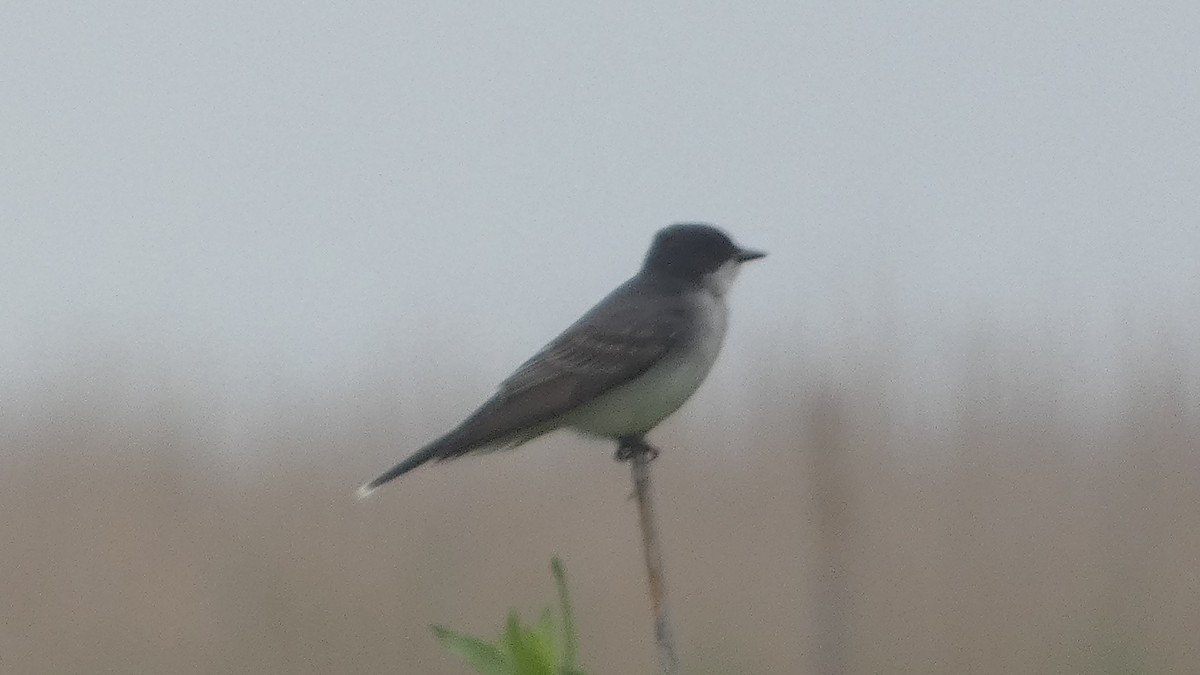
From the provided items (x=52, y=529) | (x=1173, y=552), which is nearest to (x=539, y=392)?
(x=1173, y=552)

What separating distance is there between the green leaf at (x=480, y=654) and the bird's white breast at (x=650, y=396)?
2.43 metres

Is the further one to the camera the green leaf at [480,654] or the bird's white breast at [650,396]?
the bird's white breast at [650,396]

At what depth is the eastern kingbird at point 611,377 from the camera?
3670 mm

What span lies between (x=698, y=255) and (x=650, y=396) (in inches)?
31.4

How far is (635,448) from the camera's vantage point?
3836mm

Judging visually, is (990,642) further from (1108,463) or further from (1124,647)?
(1108,463)

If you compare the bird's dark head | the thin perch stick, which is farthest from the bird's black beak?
the thin perch stick

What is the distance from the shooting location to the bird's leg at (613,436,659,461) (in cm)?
372

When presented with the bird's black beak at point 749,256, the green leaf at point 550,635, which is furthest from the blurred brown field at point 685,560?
the green leaf at point 550,635

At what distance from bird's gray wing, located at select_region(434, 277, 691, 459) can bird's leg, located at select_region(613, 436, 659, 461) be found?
0.13m

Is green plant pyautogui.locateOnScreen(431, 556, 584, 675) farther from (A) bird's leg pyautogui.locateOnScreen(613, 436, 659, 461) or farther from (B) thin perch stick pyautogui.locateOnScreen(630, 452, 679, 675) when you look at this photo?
(A) bird's leg pyautogui.locateOnScreen(613, 436, 659, 461)

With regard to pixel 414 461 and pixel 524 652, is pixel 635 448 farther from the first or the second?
pixel 524 652

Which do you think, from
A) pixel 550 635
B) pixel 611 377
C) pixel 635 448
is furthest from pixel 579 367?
pixel 550 635

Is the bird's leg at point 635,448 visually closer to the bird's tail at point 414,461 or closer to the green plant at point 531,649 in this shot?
the bird's tail at point 414,461
